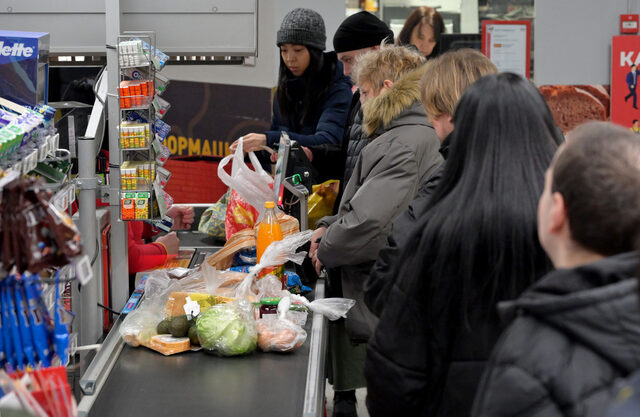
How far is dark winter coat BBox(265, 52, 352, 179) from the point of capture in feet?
12.2

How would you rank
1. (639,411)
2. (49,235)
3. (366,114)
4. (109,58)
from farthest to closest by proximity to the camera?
1. (366,114)
2. (109,58)
3. (49,235)
4. (639,411)

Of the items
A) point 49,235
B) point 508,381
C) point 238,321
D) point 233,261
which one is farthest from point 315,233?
point 508,381

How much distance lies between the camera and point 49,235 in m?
1.34

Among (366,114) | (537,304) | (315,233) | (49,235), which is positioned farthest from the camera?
(315,233)

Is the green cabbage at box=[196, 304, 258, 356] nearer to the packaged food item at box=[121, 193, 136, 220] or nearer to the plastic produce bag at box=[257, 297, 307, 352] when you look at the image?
the plastic produce bag at box=[257, 297, 307, 352]

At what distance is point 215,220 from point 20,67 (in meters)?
1.57

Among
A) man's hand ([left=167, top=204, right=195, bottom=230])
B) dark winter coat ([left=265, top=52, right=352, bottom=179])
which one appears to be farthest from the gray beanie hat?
man's hand ([left=167, top=204, right=195, bottom=230])

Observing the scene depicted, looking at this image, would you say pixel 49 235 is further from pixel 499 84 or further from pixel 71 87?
pixel 71 87

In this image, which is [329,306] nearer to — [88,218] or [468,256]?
[88,218]

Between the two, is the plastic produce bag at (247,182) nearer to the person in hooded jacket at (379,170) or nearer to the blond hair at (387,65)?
the person in hooded jacket at (379,170)

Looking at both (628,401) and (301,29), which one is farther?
(301,29)

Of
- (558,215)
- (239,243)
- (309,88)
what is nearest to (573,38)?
(309,88)

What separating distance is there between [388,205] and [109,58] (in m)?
1.03

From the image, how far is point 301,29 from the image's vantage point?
3674 millimetres
